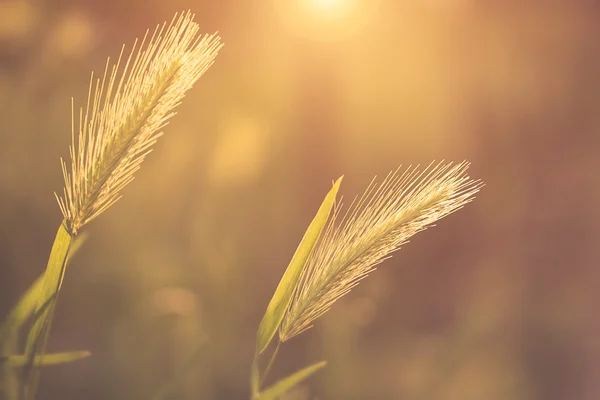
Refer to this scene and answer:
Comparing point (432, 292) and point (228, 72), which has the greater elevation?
point (228, 72)

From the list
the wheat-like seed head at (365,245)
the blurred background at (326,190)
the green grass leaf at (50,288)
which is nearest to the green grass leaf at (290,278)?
the wheat-like seed head at (365,245)

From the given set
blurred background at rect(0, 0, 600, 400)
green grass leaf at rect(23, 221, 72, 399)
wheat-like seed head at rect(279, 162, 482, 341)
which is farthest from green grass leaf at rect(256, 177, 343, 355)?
blurred background at rect(0, 0, 600, 400)

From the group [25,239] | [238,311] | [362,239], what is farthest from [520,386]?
[25,239]

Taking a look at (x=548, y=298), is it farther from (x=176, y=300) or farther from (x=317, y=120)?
(x=176, y=300)

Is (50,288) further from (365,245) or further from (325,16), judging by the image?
(325,16)

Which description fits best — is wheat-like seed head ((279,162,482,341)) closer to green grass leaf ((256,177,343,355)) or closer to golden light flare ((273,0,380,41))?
green grass leaf ((256,177,343,355))
